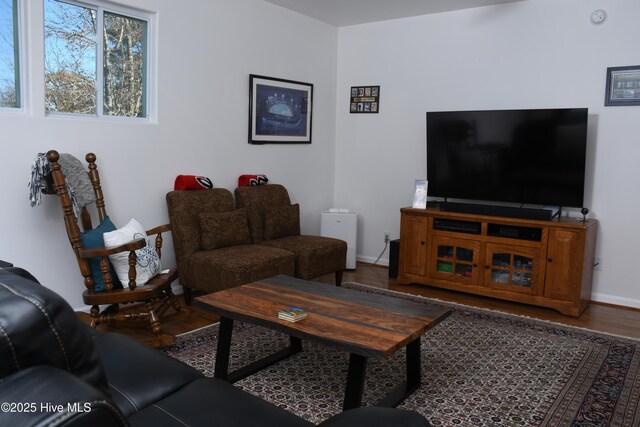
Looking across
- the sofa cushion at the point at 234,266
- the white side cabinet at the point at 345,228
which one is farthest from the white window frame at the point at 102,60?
the white side cabinet at the point at 345,228

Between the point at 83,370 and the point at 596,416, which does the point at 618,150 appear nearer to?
the point at 596,416

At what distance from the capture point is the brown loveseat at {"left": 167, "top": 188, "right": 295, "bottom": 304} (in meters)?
3.64

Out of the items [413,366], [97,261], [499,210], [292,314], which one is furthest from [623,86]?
[97,261]

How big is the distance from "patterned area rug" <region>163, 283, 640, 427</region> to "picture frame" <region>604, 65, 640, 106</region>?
192cm

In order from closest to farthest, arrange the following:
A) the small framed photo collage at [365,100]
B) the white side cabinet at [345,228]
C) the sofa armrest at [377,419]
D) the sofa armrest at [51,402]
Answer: the sofa armrest at [51,402], the sofa armrest at [377,419], the white side cabinet at [345,228], the small framed photo collage at [365,100]

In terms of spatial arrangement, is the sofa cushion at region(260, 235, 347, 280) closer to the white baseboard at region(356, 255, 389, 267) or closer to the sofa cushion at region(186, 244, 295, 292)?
the sofa cushion at region(186, 244, 295, 292)

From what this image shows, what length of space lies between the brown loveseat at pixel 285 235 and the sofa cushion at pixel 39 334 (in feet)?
10.4

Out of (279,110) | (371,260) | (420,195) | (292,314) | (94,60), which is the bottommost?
(371,260)

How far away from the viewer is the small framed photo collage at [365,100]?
5523 mm

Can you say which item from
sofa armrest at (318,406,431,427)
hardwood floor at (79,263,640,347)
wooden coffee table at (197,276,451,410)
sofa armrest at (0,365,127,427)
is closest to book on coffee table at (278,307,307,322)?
wooden coffee table at (197,276,451,410)

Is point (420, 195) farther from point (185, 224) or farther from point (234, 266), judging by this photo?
point (185, 224)

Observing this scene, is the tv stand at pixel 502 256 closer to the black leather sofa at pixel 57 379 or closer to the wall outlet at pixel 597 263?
the wall outlet at pixel 597 263

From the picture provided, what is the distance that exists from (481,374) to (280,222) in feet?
7.46

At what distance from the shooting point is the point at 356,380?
7.02 feet
